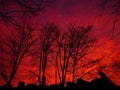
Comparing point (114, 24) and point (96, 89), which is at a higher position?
point (114, 24)

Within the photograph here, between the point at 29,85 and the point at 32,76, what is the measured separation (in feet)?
28.4

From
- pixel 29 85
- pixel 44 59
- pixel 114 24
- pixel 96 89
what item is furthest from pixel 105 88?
pixel 114 24

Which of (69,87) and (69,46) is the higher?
(69,46)

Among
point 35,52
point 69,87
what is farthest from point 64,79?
point 35,52

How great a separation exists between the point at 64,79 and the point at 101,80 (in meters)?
8.08

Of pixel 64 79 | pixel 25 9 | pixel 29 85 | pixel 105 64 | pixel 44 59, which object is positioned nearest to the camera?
pixel 25 9

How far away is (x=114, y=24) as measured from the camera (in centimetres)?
627

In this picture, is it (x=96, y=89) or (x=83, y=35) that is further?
(x=96, y=89)

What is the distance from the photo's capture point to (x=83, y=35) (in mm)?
24078

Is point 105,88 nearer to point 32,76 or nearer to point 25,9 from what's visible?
point 32,76

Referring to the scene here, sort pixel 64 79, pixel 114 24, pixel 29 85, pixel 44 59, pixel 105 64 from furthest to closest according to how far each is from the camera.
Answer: pixel 29 85 → pixel 44 59 → pixel 64 79 → pixel 105 64 → pixel 114 24

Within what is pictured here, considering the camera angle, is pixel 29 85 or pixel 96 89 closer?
pixel 96 89

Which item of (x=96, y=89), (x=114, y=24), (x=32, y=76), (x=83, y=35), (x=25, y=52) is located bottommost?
(x=96, y=89)

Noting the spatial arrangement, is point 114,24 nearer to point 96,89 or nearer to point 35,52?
point 35,52
